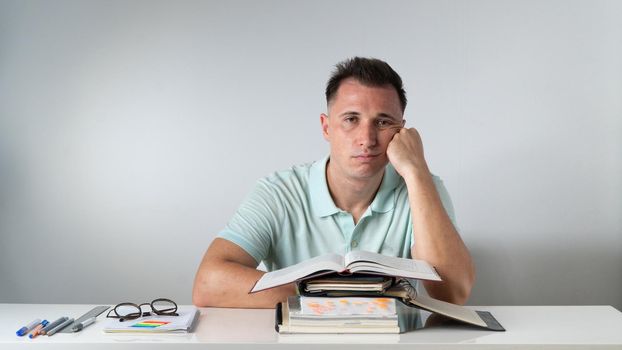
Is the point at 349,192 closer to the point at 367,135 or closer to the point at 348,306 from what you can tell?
the point at 367,135

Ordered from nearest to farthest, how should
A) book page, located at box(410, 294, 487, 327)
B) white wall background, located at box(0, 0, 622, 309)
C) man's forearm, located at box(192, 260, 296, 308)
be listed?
book page, located at box(410, 294, 487, 327) → man's forearm, located at box(192, 260, 296, 308) → white wall background, located at box(0, 0, 622, 309)

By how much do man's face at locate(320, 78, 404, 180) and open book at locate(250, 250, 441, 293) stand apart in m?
0.61

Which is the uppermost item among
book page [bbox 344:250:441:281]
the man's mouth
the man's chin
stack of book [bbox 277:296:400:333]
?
the man's mouth

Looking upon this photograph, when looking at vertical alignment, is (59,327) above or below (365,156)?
below

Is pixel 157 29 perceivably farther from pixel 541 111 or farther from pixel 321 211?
pixel 541 111

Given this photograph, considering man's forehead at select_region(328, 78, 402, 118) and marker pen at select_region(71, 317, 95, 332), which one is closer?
marker pen at select_region(71, 317, 95, 332)

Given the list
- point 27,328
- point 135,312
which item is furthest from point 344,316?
point 27,328

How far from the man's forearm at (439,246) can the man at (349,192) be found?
0.04m

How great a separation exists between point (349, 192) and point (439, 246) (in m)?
0.41

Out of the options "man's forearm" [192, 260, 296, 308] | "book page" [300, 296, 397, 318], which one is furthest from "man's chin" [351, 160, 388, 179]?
"book page" [300, 296, 397, 318]

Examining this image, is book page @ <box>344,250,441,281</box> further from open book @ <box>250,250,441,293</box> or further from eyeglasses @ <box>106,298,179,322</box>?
eyeglasses @ <box>106,298,179,322</box>

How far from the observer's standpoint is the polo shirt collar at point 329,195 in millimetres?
1979

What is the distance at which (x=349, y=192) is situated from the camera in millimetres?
1992

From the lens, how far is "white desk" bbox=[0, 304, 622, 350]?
1160 mm
